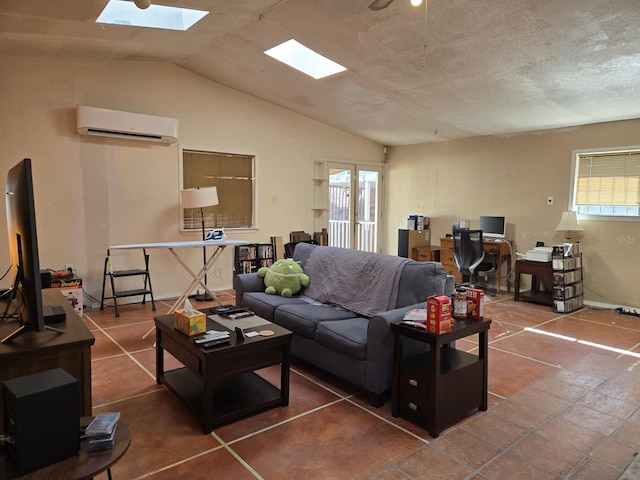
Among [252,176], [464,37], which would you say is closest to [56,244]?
[252,176]

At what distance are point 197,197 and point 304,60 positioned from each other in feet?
6.80

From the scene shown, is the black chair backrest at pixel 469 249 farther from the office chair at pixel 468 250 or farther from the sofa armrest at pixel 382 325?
the sofa armrest at pixel 382 325

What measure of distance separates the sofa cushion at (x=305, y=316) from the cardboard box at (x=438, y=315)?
0.98 meters

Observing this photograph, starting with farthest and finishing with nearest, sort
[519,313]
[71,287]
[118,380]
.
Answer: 1. [519,313]
2. [71,287]
3. [118,380]

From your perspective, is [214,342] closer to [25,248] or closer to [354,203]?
[25,248]

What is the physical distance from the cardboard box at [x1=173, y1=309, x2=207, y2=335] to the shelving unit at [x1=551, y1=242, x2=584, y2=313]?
435 cm

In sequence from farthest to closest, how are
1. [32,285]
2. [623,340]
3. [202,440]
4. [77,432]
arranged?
1. [623,340]
2. [202,440]
3. [32,285]
4. [77,432]

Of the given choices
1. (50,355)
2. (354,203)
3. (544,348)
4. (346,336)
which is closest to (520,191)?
(354,203)

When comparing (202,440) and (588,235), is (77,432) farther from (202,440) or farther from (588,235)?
(588,235)

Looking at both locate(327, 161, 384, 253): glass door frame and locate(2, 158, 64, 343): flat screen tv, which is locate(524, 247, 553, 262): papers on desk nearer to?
locate(327, 161, 384, 253): glass door frame

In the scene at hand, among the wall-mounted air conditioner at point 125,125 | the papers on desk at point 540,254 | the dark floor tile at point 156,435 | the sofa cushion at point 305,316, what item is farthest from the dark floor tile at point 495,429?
the wall-mounted air conditioner at point 125,125

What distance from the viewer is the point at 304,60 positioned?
4.91 metres

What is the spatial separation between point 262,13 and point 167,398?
322 cm

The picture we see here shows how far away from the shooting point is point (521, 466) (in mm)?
2098
